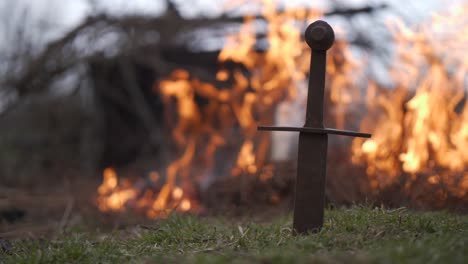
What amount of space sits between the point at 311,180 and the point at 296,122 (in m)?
4.97

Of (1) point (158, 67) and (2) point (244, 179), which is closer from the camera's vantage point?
(2) point (244, 179)

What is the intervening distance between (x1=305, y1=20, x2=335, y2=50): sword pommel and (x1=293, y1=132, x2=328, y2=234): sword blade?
51 centimetres

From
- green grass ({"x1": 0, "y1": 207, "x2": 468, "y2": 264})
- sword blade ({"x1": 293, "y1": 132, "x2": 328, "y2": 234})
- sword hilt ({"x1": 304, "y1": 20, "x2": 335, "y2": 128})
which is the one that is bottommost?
green grass ({"x1": 0, "y1": 207, "x2": 468, "y2": 264})

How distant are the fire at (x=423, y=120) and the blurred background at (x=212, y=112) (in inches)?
0.6

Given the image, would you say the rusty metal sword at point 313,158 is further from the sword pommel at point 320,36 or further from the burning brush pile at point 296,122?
the burning brush pile at point 296,122

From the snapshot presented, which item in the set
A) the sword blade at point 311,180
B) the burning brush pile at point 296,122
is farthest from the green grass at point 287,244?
the burning brush pile at point 296,122

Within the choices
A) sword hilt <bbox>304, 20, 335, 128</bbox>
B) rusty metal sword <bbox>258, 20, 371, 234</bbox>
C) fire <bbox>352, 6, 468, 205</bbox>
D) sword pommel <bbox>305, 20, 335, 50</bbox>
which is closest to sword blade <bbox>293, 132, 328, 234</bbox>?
rusty metal sword <bbox>258, 20, 371, 234</bbox>

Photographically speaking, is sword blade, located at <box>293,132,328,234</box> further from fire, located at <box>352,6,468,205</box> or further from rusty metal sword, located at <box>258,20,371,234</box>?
fire, located at <box>352,6,468,205</box>

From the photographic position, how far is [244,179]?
611 cm

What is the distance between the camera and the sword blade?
3199 mm

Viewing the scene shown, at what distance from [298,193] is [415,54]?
397 cm

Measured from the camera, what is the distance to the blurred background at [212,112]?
5.45 meters

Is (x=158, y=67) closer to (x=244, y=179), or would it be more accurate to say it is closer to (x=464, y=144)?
(x=244, y=179)

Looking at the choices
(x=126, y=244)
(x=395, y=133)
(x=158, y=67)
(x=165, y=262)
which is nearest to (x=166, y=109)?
(x=158, y=67)
